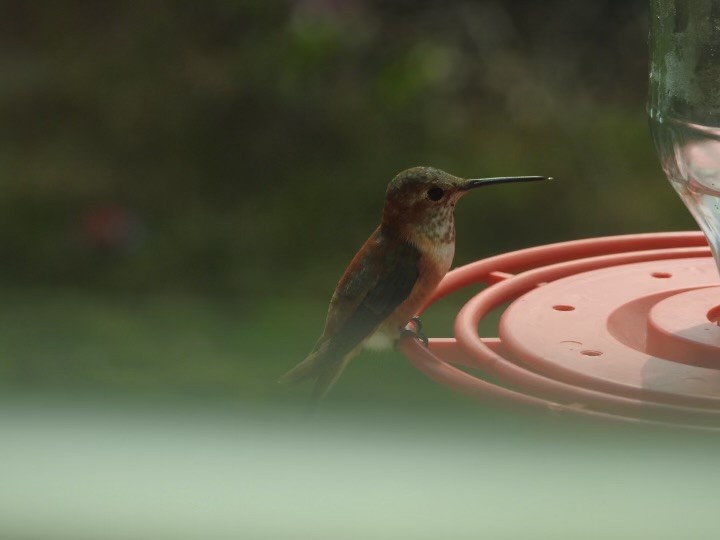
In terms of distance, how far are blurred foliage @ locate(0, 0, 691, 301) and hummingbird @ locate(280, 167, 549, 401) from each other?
3.18 m

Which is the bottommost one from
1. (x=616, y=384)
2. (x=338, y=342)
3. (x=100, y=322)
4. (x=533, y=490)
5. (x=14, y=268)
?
(x=616, y=384)

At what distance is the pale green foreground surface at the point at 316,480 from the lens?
14.0ft

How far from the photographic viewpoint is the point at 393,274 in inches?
94.7

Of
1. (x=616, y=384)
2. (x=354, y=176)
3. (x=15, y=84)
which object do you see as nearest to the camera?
(x=616, y=384)

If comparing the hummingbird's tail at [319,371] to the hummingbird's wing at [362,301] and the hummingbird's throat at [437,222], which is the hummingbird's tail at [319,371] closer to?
the hummingbird's wing at [362,301]

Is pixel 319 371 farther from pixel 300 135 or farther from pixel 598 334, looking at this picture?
pixel 300 135

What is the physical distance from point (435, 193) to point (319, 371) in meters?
0.42

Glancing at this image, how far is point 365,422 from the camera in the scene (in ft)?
15.6

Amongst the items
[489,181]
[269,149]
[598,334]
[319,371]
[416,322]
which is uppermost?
[269,149]

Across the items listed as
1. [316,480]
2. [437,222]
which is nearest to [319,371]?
[437,222]

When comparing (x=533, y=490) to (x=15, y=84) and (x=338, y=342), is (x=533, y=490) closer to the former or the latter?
(x=338, y=342)

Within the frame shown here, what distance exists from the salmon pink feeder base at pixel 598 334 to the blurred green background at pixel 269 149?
299cm

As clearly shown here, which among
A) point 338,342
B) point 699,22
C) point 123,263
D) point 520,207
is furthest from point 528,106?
point 699,22

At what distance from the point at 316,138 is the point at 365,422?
Result: 197cm
